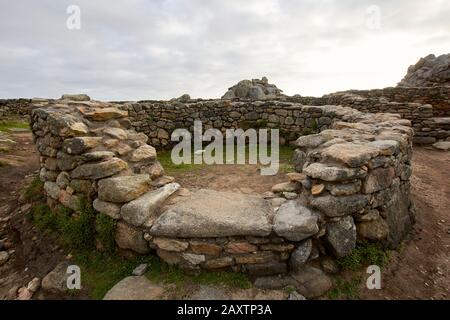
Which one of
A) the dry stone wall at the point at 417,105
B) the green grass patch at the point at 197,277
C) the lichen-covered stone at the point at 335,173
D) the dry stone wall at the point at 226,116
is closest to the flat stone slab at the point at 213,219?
the green grass patch at the point at 197,277

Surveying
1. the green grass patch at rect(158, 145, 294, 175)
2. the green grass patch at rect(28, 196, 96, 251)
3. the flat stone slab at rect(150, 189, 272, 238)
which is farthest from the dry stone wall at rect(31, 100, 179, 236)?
the green grass patch at rect(158, 145, 294, 175)

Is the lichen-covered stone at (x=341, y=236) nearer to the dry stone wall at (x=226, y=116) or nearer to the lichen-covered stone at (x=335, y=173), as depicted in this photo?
the lichen-covered stone at (x=335, y=173)

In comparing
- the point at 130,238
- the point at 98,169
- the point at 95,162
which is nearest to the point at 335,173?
the point at 130,238

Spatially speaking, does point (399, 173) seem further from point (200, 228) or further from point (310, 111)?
point (310, 111)

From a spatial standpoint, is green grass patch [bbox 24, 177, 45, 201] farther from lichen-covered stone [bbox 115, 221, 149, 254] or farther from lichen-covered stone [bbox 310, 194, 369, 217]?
lichen-covered stone [bbox 310, 194, 369, 217]

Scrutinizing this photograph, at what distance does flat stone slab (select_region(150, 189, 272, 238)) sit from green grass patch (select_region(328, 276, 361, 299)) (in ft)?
3.35

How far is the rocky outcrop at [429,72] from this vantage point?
56.7 feet

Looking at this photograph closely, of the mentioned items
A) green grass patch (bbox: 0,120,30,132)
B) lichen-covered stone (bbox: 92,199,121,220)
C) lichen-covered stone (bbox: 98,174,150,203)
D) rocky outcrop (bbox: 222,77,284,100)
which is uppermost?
rocky outcrop (bbox: 222,77,284,100)

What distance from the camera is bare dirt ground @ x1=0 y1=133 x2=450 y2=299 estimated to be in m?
3.36

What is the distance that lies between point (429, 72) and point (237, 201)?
22160 mm

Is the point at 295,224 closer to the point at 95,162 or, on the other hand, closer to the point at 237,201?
the point at 237,201

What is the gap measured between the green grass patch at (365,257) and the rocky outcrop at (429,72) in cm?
1676
